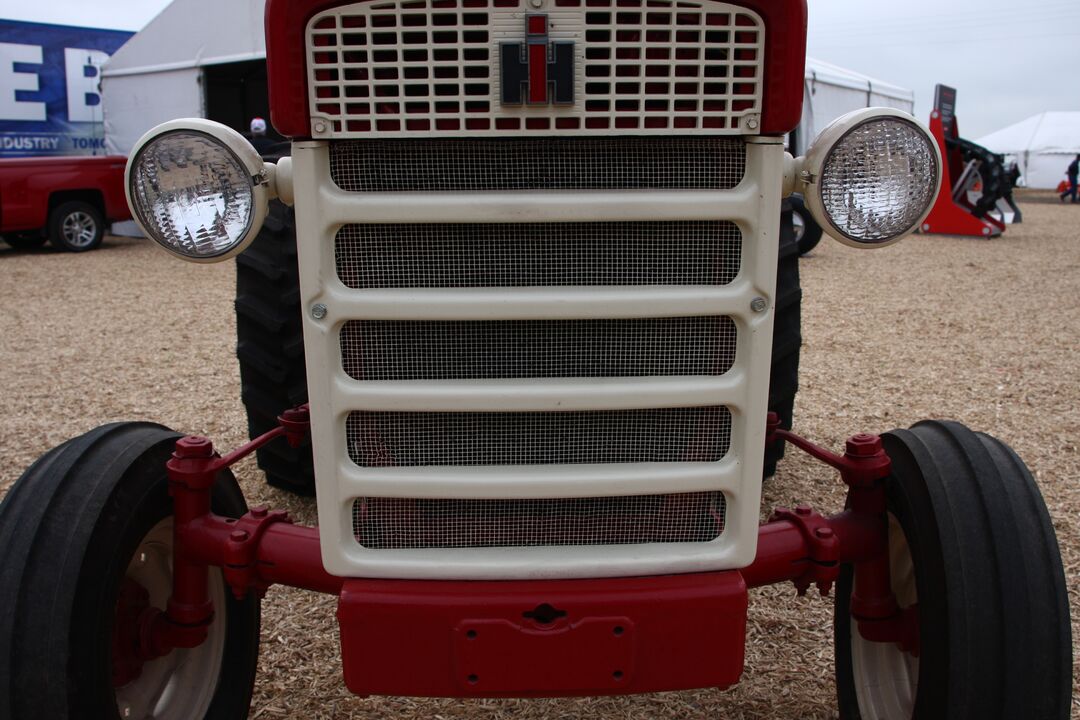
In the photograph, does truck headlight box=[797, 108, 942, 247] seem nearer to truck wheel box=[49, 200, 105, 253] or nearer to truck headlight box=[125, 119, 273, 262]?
truck headlight box=[125, 119, 273, 262]

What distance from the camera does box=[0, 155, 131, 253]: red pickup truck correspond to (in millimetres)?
12469

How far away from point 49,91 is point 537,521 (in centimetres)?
1796

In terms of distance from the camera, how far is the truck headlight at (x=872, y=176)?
72.5 inches

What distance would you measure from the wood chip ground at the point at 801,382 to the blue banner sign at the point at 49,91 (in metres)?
5.13

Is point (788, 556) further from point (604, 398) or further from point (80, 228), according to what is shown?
point (80, 228)

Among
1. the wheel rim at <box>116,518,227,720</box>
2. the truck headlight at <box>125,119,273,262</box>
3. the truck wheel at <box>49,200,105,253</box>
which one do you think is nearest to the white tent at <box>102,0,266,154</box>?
the truck wheel at <box>49,200,105,253</box>

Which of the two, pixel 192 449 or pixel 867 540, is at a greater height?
pixel 192 449

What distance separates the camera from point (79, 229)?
1326 centimetres

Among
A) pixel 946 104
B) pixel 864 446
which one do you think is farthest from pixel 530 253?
pixel 946 104

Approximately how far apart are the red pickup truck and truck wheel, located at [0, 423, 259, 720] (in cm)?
1194

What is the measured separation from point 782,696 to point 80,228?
13.1 m

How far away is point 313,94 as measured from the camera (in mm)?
1668

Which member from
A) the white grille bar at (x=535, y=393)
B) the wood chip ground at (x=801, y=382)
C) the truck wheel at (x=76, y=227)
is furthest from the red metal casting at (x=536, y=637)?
the truck wheel at (x=76, y=227)

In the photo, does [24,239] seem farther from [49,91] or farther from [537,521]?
[537,521]
